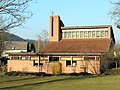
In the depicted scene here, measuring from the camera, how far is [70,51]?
55.8 m

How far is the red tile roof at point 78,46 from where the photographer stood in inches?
2231

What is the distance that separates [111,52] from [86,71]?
6551 millimetres

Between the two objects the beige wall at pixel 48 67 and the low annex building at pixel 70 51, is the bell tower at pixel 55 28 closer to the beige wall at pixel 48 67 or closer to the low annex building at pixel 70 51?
the low annex building at pixel 70 51

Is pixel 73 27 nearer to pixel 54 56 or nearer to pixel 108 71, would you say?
pixel 54 56

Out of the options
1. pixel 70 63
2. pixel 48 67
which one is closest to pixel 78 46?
pixel 70 63

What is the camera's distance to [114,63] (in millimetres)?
53156

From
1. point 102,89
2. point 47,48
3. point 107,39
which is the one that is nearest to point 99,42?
point 107,39

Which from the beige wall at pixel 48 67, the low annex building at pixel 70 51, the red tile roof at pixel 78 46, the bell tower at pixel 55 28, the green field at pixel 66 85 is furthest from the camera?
the bell tower at pixel 55 28

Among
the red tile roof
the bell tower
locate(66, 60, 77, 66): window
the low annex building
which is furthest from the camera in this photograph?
the bell tower

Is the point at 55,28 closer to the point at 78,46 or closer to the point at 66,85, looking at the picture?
the point at 78,46

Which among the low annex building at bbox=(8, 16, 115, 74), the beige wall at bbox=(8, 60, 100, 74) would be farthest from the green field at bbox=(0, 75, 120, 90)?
the low annex building at bbox=(8, 16, 115, 74)

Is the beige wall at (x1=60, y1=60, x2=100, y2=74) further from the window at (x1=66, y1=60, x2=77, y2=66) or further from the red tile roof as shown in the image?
the red tile roof

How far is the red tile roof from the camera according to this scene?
186 feet

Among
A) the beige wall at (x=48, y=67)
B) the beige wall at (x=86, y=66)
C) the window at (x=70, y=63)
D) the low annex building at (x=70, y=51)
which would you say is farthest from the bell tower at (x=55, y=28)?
the beige wall at (x=86, y=66)
